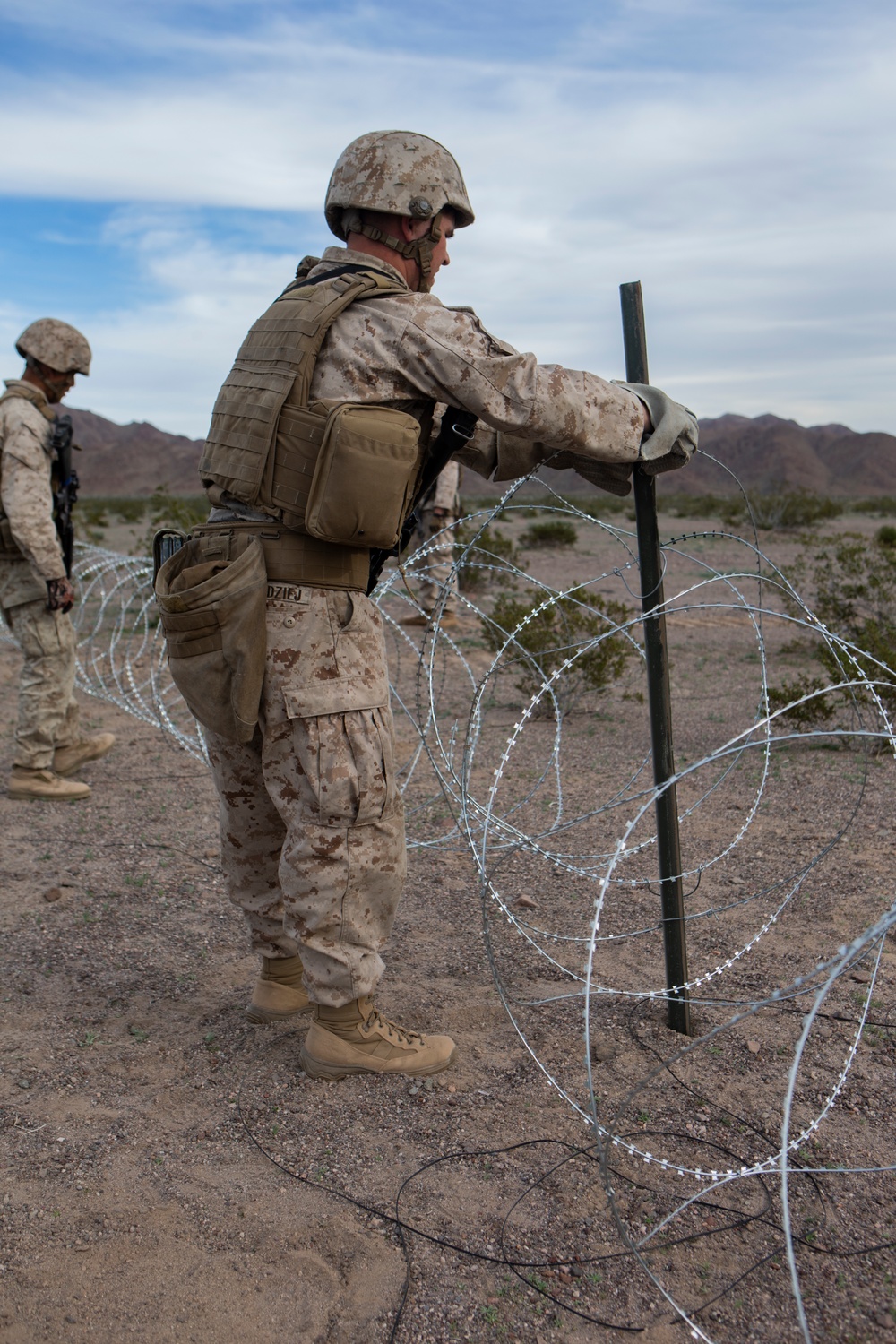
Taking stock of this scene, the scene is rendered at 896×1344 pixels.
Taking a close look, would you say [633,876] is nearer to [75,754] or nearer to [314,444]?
[314,444]

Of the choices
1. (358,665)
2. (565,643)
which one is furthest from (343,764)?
(565,643)

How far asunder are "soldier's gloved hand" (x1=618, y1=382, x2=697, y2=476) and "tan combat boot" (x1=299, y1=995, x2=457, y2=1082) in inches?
63.8

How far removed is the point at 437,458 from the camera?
9.18ft

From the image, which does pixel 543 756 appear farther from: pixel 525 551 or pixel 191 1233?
pixel 525 551

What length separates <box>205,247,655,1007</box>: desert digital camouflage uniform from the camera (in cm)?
254

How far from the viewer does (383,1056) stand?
292cm

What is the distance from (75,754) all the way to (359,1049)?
3.81 metres

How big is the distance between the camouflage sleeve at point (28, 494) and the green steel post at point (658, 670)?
339 cm

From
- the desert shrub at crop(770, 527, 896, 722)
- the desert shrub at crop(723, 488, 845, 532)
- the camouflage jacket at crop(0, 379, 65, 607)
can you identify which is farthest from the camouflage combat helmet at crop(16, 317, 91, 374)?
the desert shrub at crop(723, 488, 845, 532)

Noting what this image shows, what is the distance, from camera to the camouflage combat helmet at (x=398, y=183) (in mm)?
2686

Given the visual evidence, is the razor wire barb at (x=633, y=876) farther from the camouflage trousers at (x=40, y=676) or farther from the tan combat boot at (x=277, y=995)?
the tan combat boot at (x=277, y=995)

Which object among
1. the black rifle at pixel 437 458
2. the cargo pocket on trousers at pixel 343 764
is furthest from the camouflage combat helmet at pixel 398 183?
the cargo pocket on trousers at pixel 343 764

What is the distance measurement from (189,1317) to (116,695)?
672 cm

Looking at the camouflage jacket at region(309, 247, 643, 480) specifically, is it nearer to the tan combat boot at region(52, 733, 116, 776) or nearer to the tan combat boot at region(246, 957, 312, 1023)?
the tan combat boot at region(246, 957, 312, 1023)
